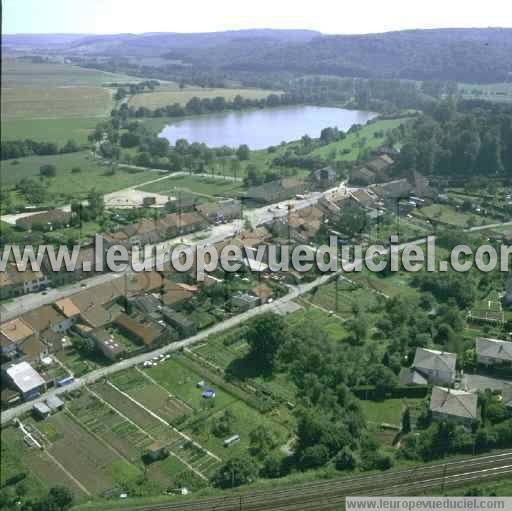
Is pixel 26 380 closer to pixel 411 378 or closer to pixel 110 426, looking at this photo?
pixel 110 426

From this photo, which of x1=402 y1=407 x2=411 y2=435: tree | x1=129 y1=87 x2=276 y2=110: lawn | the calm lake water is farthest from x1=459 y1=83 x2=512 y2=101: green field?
x1=402 y1=407 x2=411 y2=435: tree

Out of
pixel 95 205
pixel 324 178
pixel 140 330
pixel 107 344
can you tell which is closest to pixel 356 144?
pixel 324 178

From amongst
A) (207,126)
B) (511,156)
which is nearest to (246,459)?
(511,156)

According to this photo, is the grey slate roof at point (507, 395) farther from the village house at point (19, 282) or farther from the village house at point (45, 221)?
the village house at point (45, 221)

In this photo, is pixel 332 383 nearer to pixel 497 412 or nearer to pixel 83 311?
pixel 497 412

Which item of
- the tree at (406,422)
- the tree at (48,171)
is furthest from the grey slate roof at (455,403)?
the tree at (48,171)

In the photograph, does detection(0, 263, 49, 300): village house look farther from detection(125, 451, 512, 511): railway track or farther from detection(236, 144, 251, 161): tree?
detection(236, 144, 251, 161): tree
